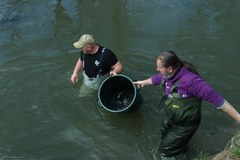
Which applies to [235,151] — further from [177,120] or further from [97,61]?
[97,61]

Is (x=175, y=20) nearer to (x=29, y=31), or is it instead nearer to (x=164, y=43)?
(x=164, y=43)

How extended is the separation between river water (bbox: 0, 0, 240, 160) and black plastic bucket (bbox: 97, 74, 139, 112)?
0.23 m

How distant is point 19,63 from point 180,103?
4562 mm

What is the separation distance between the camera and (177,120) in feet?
18.4

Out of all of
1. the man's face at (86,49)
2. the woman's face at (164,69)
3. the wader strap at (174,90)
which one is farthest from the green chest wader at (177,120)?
the man's face at (86,49)

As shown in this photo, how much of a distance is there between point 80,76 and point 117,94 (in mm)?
1252

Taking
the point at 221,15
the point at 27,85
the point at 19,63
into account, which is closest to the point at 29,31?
the point at 19,63

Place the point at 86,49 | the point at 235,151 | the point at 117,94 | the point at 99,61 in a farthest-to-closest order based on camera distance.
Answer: the point at 117,94 < the point at 99,61 < the point at 86,49 < the point at 235,151

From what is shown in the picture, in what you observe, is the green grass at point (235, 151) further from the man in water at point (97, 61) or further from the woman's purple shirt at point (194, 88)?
the man in water at point (97, 61)

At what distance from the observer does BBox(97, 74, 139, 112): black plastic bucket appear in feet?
22.5

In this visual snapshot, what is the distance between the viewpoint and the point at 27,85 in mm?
8297

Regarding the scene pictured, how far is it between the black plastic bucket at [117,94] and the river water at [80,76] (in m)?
0.23

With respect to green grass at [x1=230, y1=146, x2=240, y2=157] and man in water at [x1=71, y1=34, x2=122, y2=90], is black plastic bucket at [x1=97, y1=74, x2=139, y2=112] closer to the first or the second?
man in water at [x1=71, y1=34, x2=122, y2=90]

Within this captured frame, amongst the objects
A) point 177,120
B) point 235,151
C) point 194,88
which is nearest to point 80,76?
point 177,120
